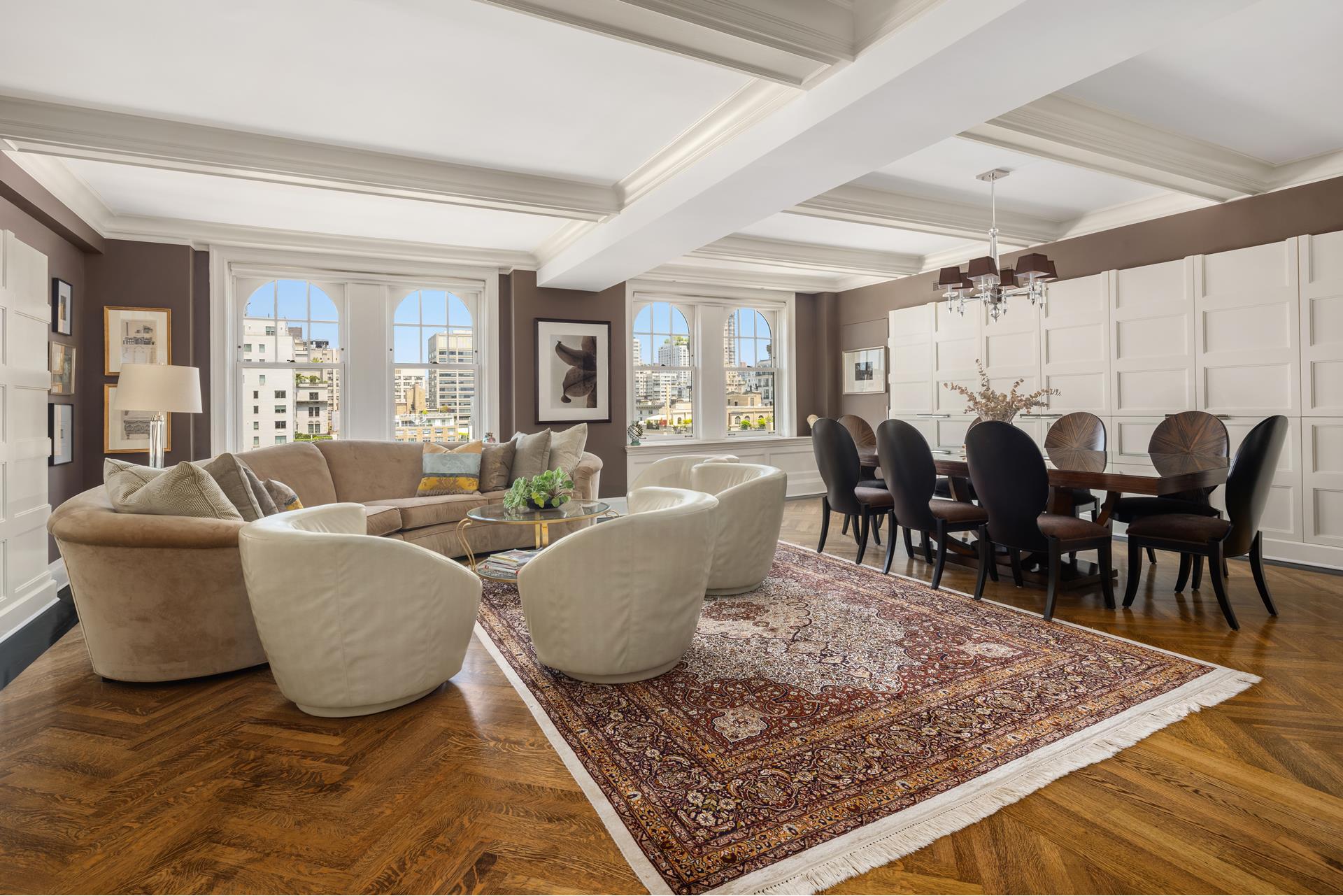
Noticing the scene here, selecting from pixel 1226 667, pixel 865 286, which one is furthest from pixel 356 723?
pixel 865 286

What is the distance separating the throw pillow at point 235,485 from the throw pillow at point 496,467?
2372 millimetres

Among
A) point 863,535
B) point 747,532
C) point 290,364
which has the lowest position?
point 863,535

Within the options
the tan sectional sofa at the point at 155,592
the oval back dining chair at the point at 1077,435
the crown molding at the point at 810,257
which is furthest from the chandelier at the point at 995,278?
the tan sectional sofa at the point at 155,592

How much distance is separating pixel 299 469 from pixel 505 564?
75.3 inches

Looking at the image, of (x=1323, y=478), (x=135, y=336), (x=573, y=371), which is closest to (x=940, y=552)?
(x=1323, y=478)

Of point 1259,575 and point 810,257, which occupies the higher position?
point 810,257

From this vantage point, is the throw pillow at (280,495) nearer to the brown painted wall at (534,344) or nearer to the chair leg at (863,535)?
the brown painted wall at (534,344)

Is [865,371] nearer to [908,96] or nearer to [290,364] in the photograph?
[908,96]

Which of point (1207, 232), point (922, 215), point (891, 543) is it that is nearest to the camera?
point (891, 543)

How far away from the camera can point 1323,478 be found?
4.57m

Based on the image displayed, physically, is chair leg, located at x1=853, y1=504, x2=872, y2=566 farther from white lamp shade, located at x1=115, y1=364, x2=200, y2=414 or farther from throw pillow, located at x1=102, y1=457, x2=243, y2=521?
white lamp shade, located at x1=115, y1=364, x2=200, y2=414

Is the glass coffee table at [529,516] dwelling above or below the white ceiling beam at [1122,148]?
below

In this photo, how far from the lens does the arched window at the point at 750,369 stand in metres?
8.40

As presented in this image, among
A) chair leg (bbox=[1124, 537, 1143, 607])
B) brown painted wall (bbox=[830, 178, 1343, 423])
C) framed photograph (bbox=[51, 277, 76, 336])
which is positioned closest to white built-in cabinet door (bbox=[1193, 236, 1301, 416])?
brown painted wall (bbox=[830, 178, 1343, 423])
